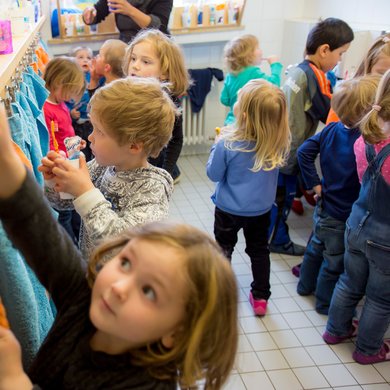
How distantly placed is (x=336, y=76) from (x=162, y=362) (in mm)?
2795

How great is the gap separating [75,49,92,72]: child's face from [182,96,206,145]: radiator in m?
1.16

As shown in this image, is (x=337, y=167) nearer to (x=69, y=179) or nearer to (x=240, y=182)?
(x=240, y=182)

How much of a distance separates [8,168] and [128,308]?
0.88 feet

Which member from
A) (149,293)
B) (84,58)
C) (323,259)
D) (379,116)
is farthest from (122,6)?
(149,293)

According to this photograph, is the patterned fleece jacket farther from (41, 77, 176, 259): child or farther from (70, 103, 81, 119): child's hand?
(70, 103, 81, 119): child's hand

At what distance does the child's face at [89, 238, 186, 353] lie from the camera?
70 cm

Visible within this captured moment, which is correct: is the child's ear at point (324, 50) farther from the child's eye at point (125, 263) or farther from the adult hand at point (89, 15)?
the child's eye at point (125, 263)

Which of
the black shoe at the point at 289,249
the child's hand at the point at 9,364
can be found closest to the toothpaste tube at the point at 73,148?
the child's hand at the point at 9,364

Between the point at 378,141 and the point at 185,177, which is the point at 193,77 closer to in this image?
the point at 185,177

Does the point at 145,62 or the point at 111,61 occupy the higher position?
the point at 145,62

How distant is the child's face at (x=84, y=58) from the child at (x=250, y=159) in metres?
1.28

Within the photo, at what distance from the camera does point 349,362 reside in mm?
2059

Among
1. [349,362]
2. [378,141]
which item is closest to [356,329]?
[349,362]

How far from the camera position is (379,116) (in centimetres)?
171
